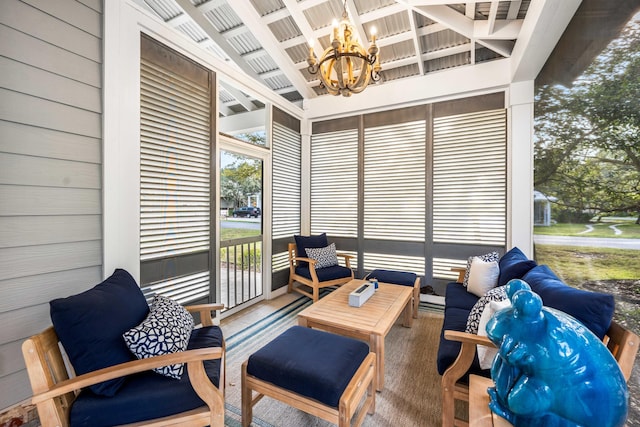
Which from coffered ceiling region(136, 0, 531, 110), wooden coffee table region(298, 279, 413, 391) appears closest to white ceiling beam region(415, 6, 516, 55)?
coffered ceiling region(136, 0, 531, 110)

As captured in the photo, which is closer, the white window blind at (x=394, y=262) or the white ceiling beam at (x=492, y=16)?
the white ceiling beam at (x=492, y=16)

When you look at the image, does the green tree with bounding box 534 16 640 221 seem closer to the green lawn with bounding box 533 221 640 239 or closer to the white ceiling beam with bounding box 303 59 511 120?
the green lawn with bounding box 533 221 640 239

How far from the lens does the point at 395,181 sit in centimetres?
387

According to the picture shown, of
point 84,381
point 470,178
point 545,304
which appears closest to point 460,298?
point 545,304

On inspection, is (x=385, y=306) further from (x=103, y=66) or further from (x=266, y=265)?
(x=103, y=66)

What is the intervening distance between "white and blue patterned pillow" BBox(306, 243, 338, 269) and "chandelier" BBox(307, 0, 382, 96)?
213 cm

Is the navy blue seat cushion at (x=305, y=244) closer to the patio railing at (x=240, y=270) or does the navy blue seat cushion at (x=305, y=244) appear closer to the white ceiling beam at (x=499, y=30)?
the patio railing at (x=240, y=270)

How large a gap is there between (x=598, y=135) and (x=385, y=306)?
1956 mm

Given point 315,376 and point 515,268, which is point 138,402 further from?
point 515,268

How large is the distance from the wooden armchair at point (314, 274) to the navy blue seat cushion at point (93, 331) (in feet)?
7.27

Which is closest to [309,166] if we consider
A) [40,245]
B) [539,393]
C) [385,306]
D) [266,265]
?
[266,265]

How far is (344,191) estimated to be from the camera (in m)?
4.20

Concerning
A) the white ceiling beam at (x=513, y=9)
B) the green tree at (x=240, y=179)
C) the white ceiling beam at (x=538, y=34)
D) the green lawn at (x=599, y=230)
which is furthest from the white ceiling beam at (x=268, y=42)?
the green lawn at (x=599, y=230)

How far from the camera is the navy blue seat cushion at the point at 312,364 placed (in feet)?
4.31
